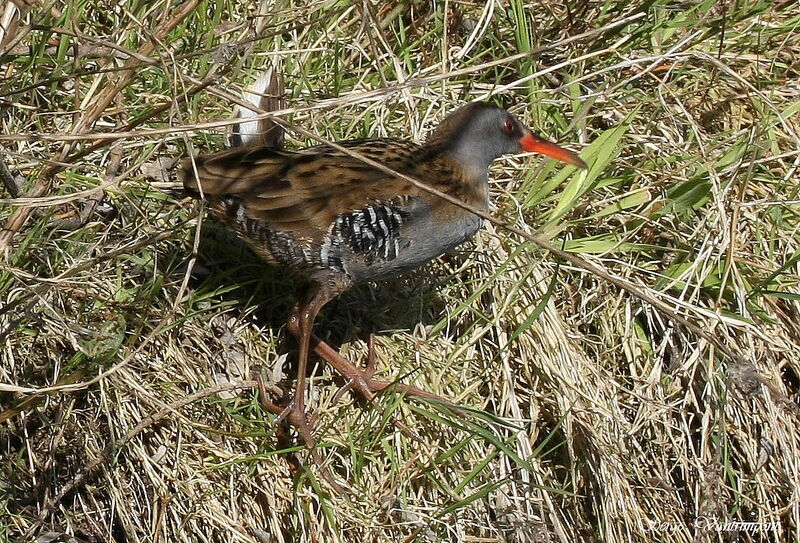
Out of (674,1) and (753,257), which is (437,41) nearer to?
(674,1)

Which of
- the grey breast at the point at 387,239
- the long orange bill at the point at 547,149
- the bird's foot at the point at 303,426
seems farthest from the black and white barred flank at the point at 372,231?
the long orange bill at the point at 547,149

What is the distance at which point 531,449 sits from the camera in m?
3.24

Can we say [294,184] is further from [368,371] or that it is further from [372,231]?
[368,371]

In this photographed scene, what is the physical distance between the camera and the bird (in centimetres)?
299

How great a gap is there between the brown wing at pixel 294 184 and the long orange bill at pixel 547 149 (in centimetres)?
47

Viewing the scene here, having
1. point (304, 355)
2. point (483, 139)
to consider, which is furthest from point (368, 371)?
point (483, 139)

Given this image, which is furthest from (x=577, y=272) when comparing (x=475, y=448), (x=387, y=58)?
(x=387, y=58)

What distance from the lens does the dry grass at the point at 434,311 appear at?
3.00 meters

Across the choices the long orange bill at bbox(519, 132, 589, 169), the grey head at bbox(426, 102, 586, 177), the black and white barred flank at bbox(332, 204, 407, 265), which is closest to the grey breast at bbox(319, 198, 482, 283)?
the black and white barred flank at bbox(332, 204, 407, 265)

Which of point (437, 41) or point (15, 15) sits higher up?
point (15, 15)

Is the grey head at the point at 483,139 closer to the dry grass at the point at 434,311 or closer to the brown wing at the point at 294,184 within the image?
the dry grass at the point at 434,311

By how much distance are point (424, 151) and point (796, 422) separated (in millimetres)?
1472

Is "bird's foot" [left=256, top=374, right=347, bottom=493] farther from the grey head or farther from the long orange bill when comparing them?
the long orange bill

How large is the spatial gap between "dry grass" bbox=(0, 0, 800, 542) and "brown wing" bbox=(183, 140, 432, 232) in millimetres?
221
